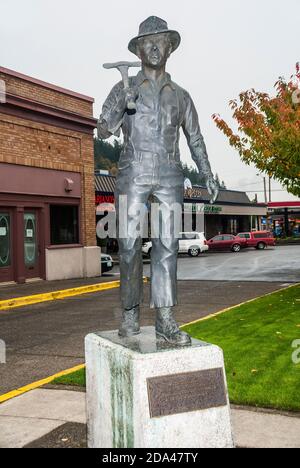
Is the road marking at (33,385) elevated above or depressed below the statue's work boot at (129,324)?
below

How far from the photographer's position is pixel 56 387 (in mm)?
6293

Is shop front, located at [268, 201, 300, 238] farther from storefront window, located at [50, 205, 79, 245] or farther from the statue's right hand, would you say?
the statue's right hand

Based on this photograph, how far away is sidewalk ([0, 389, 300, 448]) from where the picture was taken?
4574 millimetres

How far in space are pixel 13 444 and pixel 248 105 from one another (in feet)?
35.9

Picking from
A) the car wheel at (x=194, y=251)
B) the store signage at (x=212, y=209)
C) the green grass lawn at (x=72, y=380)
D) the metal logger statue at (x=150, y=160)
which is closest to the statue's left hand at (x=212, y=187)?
the metal logger statue at (x=150, y=160)

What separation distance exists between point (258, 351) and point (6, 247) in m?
11.5

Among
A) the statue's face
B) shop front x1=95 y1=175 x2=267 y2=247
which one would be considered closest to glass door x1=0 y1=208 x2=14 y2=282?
the statue's face

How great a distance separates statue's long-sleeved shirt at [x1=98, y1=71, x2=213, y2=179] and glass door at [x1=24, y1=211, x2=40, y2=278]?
1358 cm

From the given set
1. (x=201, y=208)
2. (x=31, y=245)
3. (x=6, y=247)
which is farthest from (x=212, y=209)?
(x=6, y=247)

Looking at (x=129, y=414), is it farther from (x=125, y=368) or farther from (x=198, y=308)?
(x=198, y=308)

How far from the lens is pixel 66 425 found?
199 inches

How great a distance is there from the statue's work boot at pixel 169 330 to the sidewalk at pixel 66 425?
37.4 inches

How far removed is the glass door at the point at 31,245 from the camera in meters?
17.8

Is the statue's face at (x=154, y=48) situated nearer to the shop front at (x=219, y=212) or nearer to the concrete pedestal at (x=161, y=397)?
the concrete pedestal at (x=161, y=397)
